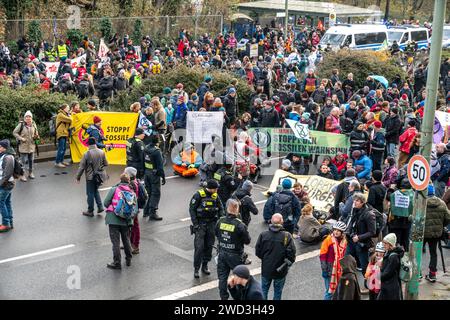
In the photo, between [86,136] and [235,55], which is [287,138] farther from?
[235,55]

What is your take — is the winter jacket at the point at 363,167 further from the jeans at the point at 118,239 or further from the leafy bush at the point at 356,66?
the leafy bush at the point at 356,66

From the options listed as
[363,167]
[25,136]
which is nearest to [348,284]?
[363,167]

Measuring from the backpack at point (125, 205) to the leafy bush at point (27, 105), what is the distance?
25.6 ft

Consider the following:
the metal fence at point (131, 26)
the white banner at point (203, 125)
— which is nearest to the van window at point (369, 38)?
the metal fence at point (131, 26)

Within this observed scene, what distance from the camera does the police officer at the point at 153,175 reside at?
47.5 feet

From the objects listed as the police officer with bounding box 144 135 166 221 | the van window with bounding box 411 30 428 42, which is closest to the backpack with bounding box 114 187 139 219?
the police officer with bounding box 144 135 166 221

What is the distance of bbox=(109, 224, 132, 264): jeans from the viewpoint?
12094mm

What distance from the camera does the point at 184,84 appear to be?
22.7 meters

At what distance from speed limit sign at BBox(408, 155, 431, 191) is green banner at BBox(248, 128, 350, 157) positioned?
715cm

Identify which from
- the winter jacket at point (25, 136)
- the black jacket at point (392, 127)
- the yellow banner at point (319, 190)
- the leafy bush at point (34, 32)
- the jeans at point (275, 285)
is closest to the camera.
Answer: the jeans at point (275, 285)

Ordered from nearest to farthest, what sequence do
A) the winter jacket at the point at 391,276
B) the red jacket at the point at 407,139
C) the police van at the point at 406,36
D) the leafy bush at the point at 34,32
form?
the winter jacket at the point at 391,276
the red jacket at the point at 407,139
the leafy bush at the point at 34,32
the police van at the point at 406,36

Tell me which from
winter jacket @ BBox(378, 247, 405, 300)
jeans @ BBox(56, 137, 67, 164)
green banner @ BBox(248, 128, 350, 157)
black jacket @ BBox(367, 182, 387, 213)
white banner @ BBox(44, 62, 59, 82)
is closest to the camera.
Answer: winter jacket @ BBox(378, 247, 405, 300)

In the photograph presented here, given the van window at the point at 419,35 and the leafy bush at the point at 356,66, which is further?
the van window at the point at 419,35

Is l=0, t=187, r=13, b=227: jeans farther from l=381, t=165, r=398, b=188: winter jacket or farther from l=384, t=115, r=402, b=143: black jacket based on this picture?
l=384, t=115, r=402, b=143: black jacket
